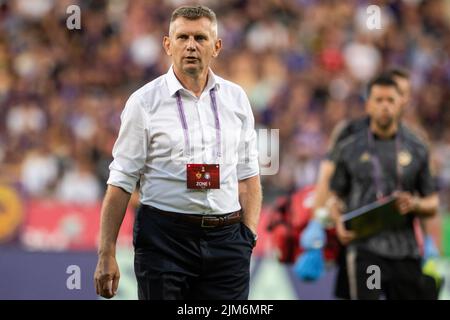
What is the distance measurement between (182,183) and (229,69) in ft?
30.9

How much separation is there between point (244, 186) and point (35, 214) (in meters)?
6.95

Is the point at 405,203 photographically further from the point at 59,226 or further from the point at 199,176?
the point at 59,226

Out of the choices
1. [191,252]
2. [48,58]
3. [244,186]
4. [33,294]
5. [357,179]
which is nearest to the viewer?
[191,252]

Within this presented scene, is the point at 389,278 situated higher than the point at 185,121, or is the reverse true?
the point at 185,121

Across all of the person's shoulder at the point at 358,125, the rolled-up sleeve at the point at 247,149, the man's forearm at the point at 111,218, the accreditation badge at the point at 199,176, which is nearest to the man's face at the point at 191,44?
the rolled-up sleeve at the point at 247,149

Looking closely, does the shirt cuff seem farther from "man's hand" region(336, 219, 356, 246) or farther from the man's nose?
"man's hand" region(336, 219, 356, 246)

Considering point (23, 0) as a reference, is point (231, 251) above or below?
below

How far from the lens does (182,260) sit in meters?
5.31

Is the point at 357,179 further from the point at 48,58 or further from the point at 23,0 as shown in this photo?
the point at 23,0

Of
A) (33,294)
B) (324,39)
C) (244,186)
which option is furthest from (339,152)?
(324,39)

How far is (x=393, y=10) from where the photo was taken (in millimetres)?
16328

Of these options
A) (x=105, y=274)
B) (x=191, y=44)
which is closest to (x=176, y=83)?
(x=191, y=44)

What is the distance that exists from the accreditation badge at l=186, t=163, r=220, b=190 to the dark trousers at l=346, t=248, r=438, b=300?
8.41ft

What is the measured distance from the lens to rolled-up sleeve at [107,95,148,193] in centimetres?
527
